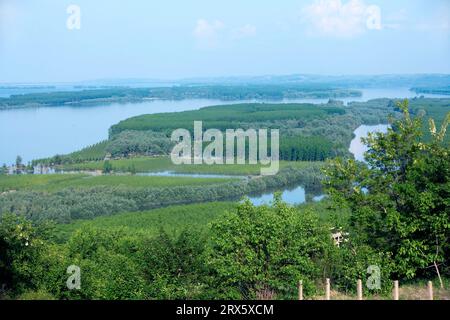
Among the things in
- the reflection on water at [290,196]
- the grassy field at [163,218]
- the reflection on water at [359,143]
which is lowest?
the reflection on water at [290,196]

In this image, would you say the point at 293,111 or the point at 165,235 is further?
the point at 293,111

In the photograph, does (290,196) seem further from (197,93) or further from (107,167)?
(197,93)

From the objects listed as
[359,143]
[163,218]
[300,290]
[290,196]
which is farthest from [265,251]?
[359,143]

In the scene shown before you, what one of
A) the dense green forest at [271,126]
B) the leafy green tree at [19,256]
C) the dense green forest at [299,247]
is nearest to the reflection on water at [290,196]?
the dense green forest at [271,126]

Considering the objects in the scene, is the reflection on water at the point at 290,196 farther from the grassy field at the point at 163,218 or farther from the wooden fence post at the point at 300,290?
the wooden fence post at the point at 300,290

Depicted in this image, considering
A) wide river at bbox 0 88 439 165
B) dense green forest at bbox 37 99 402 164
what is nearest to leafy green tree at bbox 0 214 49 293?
dense green forest at bbox 37 99 402 164
